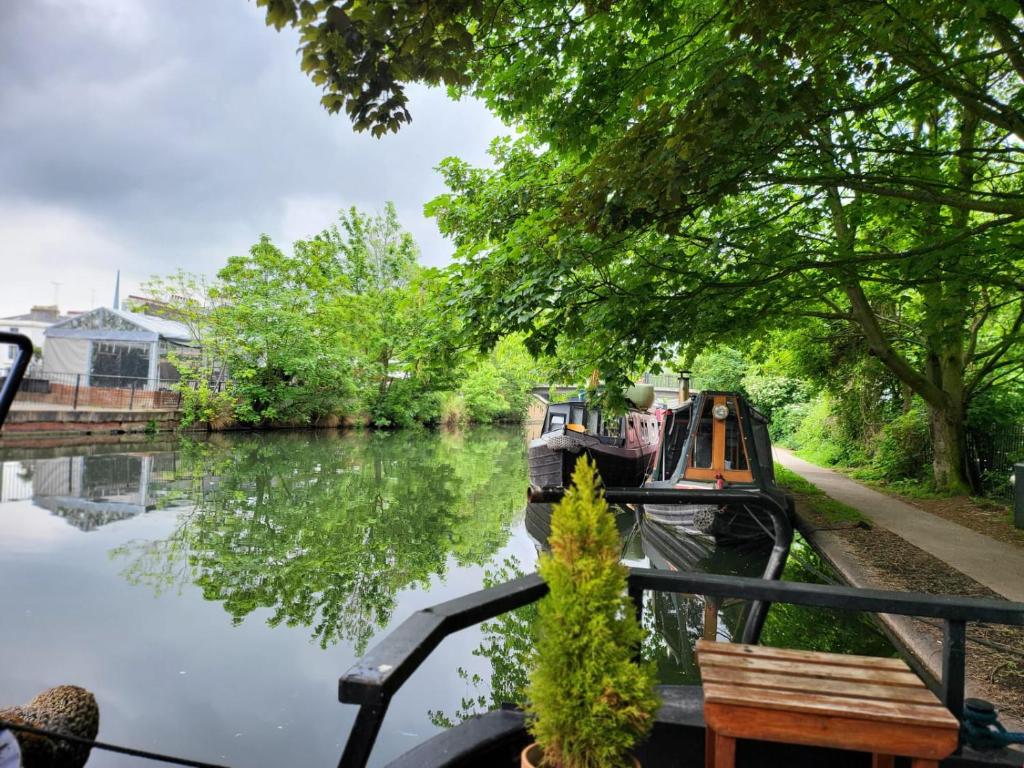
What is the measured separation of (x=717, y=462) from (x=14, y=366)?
11.4 meters

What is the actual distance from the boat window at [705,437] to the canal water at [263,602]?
1720mm

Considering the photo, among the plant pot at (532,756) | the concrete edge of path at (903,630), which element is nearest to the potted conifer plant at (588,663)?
the plant pot at (532,756)

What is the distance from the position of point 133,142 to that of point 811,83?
50568 millimetres

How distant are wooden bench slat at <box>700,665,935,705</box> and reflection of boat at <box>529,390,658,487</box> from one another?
38.9ft

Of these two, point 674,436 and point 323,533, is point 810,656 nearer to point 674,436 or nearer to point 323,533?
point 323,533

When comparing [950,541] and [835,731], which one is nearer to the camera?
[835,731]

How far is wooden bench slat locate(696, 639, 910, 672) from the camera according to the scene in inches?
72.3

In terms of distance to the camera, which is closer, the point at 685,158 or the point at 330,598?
the point at 685,158

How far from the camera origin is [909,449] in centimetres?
1568

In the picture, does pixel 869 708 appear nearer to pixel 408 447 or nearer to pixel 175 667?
pixel 175 667

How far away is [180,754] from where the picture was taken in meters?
4.17

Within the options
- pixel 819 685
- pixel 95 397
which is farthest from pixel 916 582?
pixel 95 397

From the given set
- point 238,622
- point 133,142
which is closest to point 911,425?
point 238,622

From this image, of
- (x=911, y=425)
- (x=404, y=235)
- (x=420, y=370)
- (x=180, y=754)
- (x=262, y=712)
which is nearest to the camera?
(x=180, y=754)
